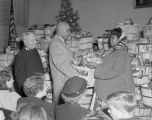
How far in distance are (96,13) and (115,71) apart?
6.54 m

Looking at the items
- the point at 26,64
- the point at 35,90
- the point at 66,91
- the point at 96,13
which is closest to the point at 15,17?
the point at 96,13

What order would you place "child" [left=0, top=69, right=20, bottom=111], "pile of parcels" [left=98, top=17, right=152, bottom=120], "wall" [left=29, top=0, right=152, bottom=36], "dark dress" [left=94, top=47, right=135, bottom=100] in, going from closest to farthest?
"child" [left=0, top=69, right=20, bottom=111] < "dark dress" [left=94, top=47, right=135, bottom=100] < "pile of parcels" [left=98, top=17, right=152, bottom=120] < "wall" [left=29, top=0, right=152, bottom=36]

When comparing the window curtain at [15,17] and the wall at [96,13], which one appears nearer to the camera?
the wall at [96,13]

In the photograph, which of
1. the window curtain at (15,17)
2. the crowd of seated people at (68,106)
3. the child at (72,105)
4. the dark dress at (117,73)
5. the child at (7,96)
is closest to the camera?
the crowd of seated people at (68,106)

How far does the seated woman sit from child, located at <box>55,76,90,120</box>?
0.91m

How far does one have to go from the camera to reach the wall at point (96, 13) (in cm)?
884

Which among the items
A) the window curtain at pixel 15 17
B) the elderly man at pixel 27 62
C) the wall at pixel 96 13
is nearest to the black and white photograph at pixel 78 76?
the elderly man at pixel 27 62

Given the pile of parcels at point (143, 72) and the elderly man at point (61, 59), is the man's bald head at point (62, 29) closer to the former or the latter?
the elderly man at point (61, 59)

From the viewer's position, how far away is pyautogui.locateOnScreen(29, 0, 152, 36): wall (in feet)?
29.0

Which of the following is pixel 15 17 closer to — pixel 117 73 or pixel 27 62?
pixel 27 62

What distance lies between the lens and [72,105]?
2.51 metres

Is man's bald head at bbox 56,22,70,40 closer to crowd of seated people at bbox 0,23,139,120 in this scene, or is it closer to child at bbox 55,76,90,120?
crowd of seated people at bbox 0,23,139,120

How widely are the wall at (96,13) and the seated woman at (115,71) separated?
17.2 ft

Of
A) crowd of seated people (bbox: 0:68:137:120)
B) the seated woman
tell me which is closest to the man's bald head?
the seated woman
